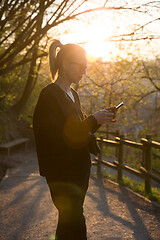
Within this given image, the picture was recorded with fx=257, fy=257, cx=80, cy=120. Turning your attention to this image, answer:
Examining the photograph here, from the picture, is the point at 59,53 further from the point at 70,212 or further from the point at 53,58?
the point at 70,212

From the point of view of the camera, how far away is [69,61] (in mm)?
2154

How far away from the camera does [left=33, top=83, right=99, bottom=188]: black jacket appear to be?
198 centimetres

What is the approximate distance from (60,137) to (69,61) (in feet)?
2.15

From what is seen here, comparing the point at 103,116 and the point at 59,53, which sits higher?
the point at 59,53

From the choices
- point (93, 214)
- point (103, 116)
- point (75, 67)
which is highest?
point (75, 67)

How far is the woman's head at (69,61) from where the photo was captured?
2150 millimetres

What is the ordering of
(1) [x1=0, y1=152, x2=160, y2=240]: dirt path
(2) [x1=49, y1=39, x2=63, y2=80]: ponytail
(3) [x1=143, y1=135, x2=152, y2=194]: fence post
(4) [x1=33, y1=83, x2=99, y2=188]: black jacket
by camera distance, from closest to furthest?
(4) [x1=33, y1=83, x2=99, y2=188]: black jacket
(2) [x1=49, y1=39, x2=63, y2=80]: ponytail
(1) [x1=0, y1=152, x2=160, y2=240]: dirt path
(3) [x1=143, y1=135, x2=152, y2=194]: fence post

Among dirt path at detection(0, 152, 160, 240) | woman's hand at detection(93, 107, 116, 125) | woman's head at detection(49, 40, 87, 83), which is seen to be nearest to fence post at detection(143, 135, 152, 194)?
dirt path at detection(0, 152, 160, 240)

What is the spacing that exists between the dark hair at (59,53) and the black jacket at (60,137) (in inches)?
10.0

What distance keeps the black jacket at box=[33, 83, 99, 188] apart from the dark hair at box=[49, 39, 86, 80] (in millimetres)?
254

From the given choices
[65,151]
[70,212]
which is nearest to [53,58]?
[65,151]

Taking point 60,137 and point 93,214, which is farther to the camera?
point 93,214

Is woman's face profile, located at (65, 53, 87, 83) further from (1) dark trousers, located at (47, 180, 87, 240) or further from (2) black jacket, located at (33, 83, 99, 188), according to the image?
(1) dark trousers, located at (47, 180, 87, 240)

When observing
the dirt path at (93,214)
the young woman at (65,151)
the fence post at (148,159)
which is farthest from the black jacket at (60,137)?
the fence post at (148,159)
